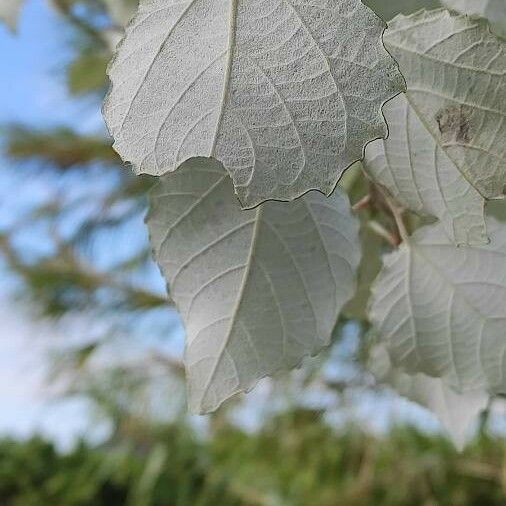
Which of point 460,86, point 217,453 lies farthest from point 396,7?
point 217,453

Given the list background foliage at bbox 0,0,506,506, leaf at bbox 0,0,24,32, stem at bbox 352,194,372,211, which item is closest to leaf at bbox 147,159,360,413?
stem at bbox 352,194,372,211

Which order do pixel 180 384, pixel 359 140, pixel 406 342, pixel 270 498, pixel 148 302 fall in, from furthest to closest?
pixel 148 302
pixel 180 384
pixel 270 498
pixel 406 342
pixel 359 140

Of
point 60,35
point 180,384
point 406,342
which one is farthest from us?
point 60,35

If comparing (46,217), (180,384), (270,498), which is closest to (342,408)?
(270,498)

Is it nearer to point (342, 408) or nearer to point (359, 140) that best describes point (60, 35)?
point (342, 408)

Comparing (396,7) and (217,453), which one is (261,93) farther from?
(217,453)
